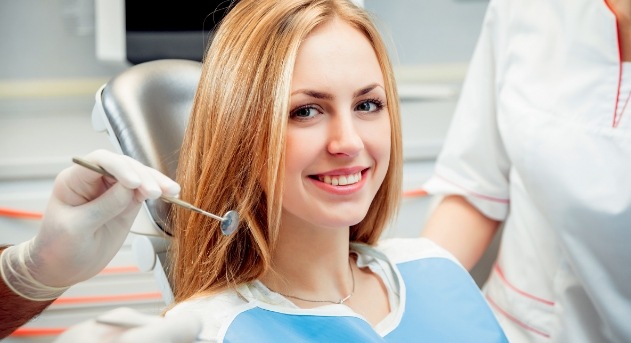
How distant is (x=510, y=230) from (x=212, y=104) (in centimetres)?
72

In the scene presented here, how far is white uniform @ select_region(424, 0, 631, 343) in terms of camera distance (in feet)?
4.38

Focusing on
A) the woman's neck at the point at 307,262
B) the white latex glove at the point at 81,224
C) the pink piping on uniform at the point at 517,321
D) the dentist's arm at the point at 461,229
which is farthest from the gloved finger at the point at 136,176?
the pink piping on uniform at the point at 517,321

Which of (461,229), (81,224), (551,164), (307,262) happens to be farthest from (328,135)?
(461,229)

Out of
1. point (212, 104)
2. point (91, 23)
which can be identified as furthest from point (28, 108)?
point (212, 104)

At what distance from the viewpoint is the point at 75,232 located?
1009mm

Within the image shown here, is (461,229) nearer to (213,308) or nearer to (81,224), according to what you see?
(213,308)

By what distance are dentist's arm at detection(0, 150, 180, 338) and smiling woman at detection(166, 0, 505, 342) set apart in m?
0.13

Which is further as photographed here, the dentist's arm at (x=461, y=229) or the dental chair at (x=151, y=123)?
the dentist's arm at (x=461, y=229)

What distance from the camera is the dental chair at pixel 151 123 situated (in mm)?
1289

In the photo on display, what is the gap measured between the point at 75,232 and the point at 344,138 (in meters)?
0.37

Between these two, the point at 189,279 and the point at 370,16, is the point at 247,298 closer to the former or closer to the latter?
the point at 189,279

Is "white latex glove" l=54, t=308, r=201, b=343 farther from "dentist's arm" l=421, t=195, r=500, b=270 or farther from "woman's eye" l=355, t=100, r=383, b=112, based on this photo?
"dentist's arm" l=421, t=195, r=500, b=270

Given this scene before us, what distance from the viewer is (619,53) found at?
1.36 meters

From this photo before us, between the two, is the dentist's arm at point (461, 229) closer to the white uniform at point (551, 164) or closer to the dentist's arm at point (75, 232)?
the white uniform at point (551, 164)
